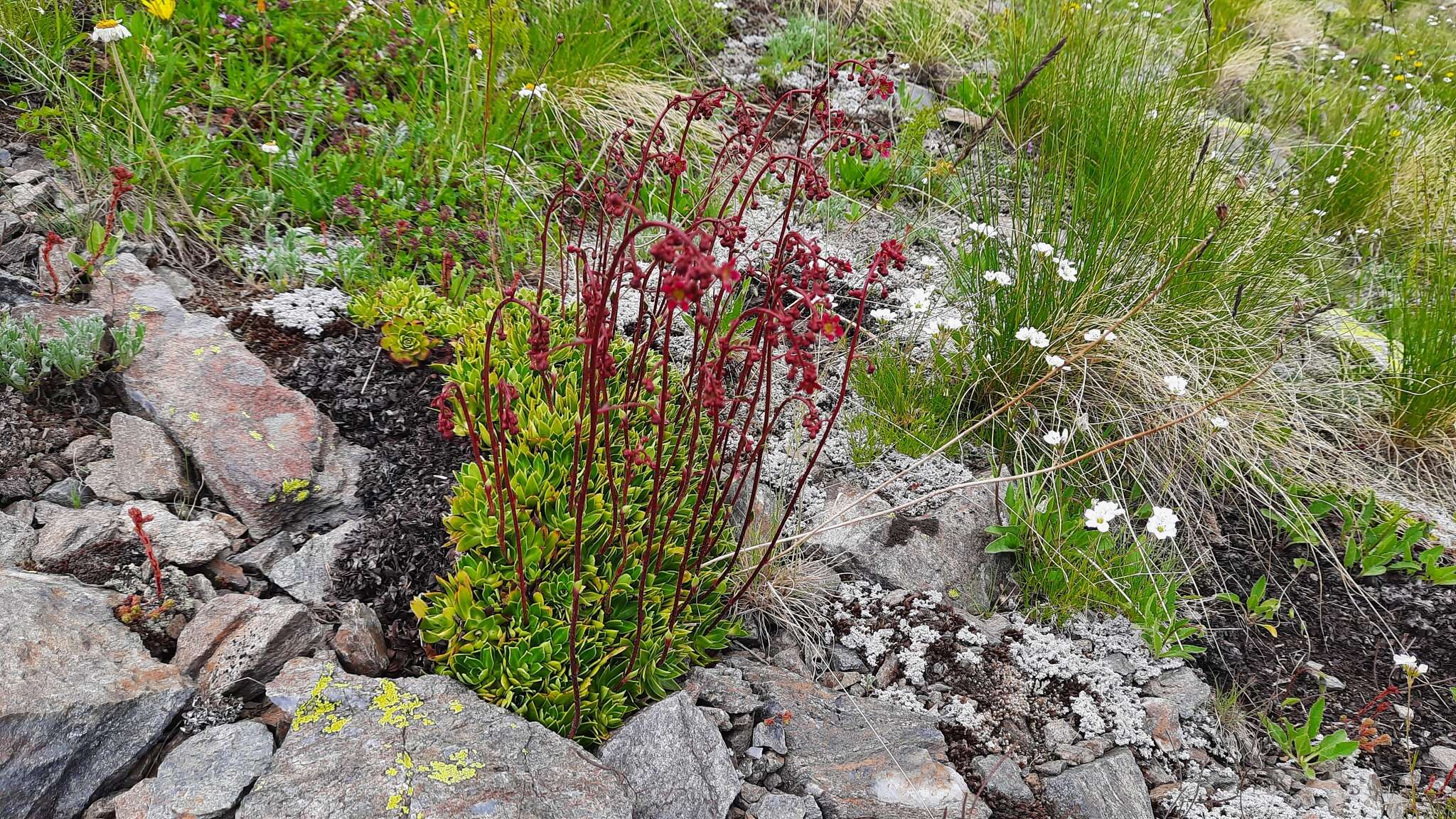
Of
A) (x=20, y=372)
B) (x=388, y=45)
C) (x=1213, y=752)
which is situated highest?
(x=388, y=45)

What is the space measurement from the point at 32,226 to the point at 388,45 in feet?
6.81

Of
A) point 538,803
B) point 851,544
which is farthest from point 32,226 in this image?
point 851,544

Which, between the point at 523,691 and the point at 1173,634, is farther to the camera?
the point at 1173,634

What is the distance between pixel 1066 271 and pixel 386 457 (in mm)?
2654

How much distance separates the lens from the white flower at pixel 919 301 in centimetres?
363

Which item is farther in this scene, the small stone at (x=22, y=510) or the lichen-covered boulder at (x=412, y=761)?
the small stone at (x=22, y=510)

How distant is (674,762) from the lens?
2.27m

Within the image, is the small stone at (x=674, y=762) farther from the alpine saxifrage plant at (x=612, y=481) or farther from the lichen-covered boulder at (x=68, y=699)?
the lichen-covered boulder at (x=68, y=699)

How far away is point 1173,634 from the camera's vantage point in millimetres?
3039

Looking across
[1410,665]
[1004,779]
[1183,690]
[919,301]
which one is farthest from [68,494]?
[1410,665]

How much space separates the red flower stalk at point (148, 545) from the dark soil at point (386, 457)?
45 centimetres

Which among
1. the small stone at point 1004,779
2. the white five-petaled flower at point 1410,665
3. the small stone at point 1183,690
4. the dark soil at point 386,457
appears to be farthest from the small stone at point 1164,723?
the dark soil at point 386,457

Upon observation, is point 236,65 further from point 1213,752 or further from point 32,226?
point 1213,752

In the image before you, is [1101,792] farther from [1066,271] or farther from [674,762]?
[1066,271]
